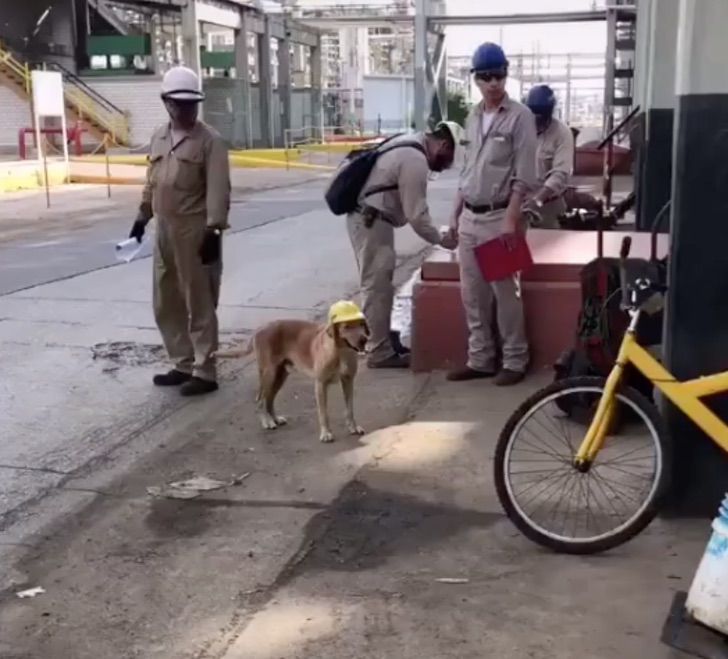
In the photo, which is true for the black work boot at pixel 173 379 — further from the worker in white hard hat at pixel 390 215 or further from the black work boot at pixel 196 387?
the worker in white hard hat at pixel 390 215

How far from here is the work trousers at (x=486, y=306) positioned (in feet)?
21.3

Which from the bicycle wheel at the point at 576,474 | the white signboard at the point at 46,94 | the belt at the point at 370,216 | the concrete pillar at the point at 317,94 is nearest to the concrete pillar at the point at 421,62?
the white signboard at the point at 46,94

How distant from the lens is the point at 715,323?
4.26 m

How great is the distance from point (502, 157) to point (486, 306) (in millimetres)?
978

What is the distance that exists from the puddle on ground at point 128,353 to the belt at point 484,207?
2754mm

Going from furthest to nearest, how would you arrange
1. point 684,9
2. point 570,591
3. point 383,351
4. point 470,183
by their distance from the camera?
point 383,351 < point 470,183 < point 684,9 < point 570,591

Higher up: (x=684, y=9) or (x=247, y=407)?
(x=684, y=9)

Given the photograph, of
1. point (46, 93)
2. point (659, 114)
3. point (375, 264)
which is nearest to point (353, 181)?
point (375, 264)

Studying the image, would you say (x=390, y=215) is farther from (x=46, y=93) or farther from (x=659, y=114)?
(x=46, y=93)

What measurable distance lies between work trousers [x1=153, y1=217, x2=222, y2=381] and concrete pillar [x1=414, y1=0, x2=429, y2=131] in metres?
15.9

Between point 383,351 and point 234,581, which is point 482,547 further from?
point 383,351

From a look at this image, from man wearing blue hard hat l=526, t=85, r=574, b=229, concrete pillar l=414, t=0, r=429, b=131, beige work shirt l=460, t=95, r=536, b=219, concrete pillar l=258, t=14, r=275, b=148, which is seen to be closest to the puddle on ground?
beige work shirt l=460, t=95, r=536, b=219

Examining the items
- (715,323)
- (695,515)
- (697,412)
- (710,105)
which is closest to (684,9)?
(710,105)

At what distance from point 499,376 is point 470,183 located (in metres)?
1.24
